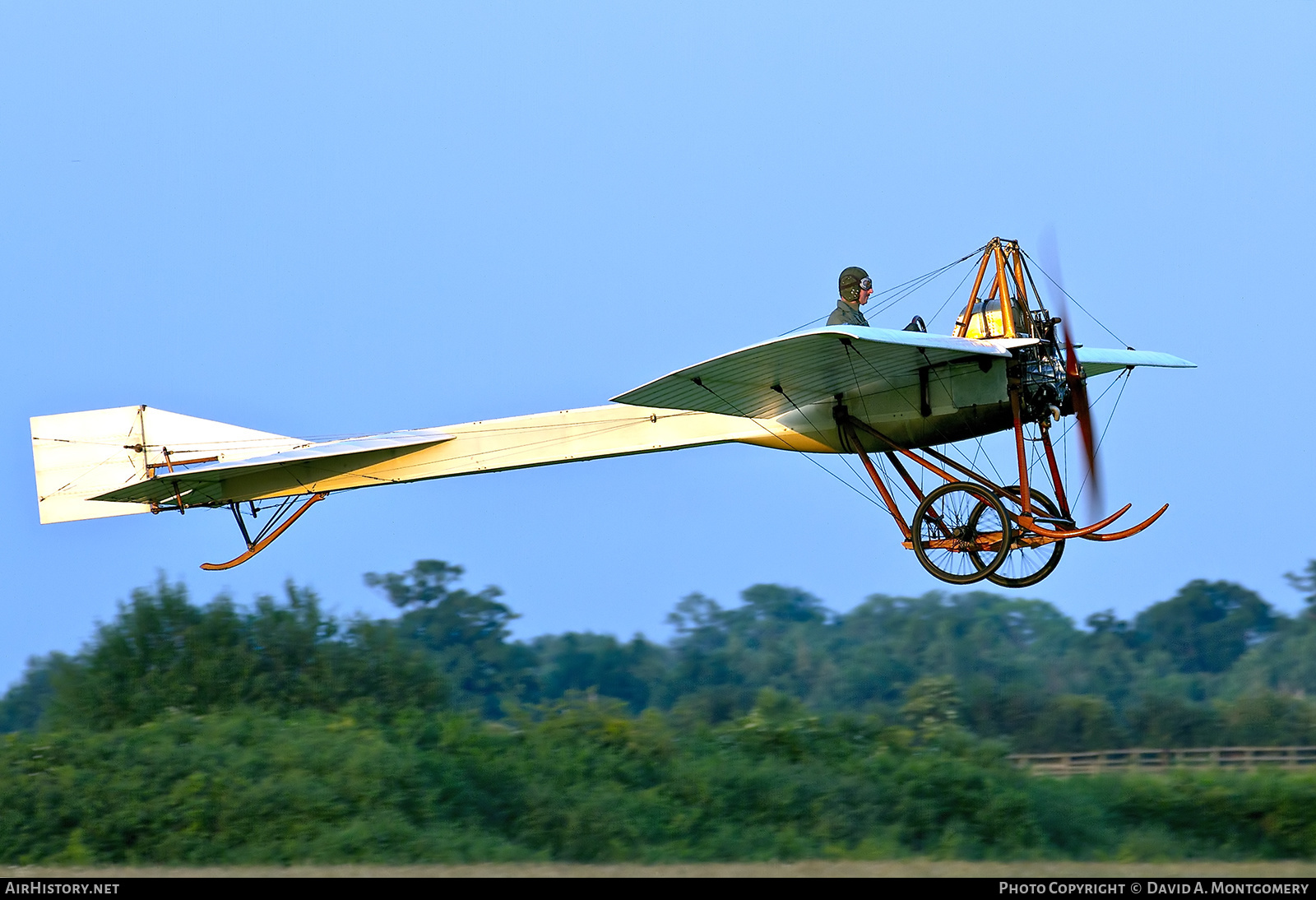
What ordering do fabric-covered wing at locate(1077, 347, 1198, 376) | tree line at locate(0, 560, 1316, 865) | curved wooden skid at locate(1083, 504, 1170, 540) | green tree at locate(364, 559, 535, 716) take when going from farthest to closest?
green tree at locate(364, 559, 535, 716)
tree line at locate(0, 560, 1316, 865)
fabric-covered wing at locate(1077, 347, 1198, 376)
curved wooden skid at locate(1083, 504, 1170, 540)

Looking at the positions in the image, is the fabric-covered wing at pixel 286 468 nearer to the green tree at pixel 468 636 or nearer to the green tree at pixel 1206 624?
the green tree at pixel 468 636

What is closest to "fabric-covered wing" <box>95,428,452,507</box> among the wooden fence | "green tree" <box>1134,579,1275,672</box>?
the wooden fence

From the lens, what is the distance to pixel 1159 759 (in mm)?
25719

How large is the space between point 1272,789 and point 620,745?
10374 mm

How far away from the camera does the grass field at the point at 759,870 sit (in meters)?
13.6

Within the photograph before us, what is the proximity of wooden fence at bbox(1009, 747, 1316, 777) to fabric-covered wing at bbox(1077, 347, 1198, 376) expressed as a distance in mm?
9460

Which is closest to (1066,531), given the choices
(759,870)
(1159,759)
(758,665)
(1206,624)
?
(759,870)

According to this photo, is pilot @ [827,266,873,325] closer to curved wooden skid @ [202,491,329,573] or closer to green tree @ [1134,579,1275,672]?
curved wooden skid @ [202,491,329,573]

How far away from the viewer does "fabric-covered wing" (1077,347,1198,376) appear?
15.0 metres

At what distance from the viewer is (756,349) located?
12.1 metres

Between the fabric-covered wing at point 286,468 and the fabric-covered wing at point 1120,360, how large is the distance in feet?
25.1

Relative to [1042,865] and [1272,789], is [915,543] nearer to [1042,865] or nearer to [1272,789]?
[1042,865]

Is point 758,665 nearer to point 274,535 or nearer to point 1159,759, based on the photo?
point 1159,759

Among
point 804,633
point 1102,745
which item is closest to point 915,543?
point 1102,745
